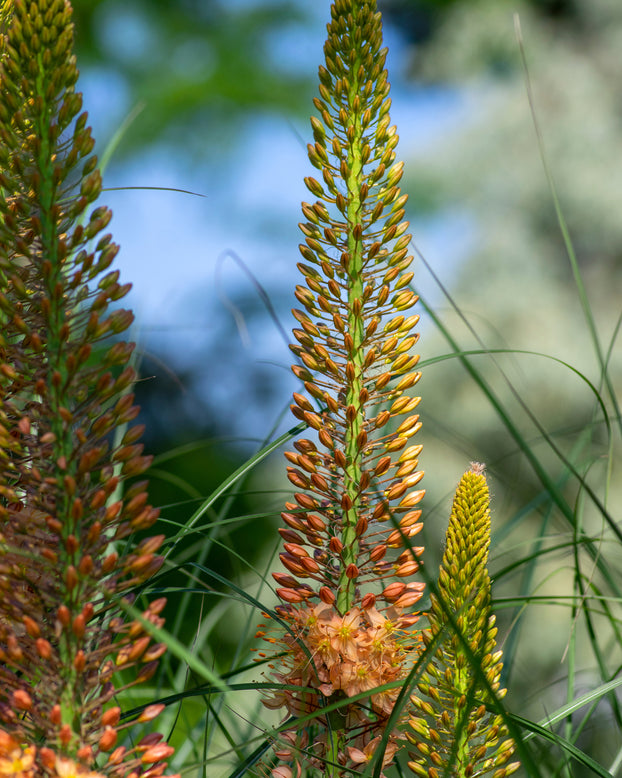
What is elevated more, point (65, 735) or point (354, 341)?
point (354, 341)

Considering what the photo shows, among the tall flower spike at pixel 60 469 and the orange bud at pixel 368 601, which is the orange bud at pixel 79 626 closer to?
the tall flower spike at pixel 60 469

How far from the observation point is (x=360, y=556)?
602 millimetres

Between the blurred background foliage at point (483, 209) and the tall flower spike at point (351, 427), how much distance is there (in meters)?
3.61

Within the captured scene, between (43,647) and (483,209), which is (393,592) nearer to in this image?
(43,647)

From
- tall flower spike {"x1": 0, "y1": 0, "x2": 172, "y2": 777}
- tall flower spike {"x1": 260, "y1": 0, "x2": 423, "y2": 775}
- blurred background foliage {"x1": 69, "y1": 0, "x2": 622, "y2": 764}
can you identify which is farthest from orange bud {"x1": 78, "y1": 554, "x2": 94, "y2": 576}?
blurred background foliage {"x1": 69, "y1": 0, "x2": 622, "y2": 764}

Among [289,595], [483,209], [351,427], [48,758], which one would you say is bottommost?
[48,758]

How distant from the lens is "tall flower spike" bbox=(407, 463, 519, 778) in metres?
0.57

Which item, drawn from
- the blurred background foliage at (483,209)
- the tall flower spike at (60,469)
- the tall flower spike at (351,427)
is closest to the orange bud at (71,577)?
the tall flower spike at (60,469)

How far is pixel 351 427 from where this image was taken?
0.62 meters

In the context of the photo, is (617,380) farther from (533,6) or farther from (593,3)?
(533,6)

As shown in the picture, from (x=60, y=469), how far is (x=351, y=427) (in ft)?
0.79

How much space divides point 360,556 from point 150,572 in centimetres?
20

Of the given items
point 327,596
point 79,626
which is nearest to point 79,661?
point 79,626

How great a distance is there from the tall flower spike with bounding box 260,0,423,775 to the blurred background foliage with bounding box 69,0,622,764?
3.61 meters
